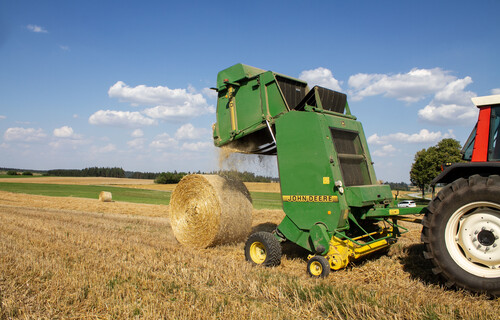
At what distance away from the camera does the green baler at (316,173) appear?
5262mm

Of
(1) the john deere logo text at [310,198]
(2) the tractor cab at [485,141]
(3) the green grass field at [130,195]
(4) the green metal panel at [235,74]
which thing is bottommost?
(3) the green grass field at [130,195]

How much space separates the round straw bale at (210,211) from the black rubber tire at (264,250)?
4.05ft

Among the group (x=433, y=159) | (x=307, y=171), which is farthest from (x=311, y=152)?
(x=433, y=159)

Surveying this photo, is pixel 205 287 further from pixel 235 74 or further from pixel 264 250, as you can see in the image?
pixel 235 74

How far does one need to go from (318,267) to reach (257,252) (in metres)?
1.23

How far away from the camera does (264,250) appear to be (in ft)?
19.1

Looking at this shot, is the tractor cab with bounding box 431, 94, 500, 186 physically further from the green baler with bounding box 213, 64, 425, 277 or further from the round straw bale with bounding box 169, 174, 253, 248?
the round straw bale with bounding box 169, 174, 253, 248

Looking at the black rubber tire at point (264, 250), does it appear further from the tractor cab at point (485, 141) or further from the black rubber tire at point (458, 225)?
the tractor cab at point (485, 141)

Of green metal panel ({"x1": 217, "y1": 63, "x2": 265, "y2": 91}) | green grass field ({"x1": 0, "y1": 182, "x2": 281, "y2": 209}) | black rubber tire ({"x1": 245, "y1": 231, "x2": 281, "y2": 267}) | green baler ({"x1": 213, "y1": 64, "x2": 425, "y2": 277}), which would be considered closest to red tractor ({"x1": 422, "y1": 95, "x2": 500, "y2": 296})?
green baler ({"x1": 213, "y1": 64, "x2": 425, "y2": 277})

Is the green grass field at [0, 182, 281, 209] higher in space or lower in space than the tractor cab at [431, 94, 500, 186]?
lower

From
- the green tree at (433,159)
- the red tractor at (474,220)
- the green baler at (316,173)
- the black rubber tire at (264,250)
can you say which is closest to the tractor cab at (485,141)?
the red tractor at (474,220)

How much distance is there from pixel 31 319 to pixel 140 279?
1.32 meters

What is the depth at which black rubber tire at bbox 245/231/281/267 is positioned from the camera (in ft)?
18.2

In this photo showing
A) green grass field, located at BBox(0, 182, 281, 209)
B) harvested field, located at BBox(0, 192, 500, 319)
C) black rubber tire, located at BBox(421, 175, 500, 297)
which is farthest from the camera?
green grass field, located at BBox(0, 182, 281, 209)
